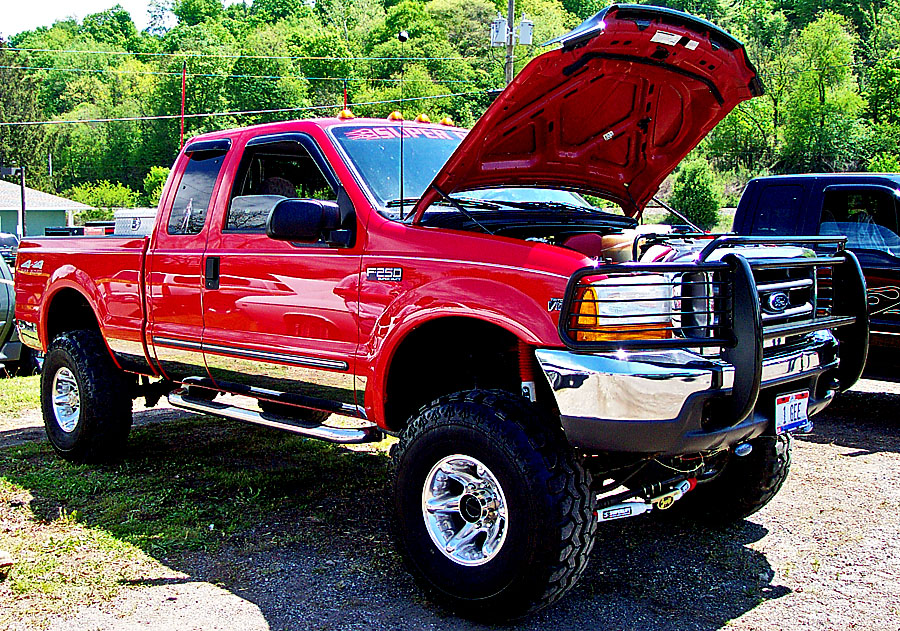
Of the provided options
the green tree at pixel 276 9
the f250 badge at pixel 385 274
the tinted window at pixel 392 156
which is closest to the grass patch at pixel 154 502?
the f250 badge at pixel 385 274

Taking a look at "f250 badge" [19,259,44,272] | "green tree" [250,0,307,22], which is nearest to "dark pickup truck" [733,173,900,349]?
"f250 badge" [19,259,44,272]

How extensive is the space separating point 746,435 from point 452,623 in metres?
1.49

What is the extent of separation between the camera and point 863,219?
26.5 ft

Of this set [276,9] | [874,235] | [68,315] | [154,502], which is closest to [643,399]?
[154,502]

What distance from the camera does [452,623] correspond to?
152 inches

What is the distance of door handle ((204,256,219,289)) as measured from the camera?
5.25 m

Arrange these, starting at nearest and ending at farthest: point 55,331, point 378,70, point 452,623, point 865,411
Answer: point 452,623 < point 55,331 < point 865,411 < point 378,70

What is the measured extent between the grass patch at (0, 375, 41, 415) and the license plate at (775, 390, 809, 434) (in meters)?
7.11

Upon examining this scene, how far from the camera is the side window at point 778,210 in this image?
8406 millimetres

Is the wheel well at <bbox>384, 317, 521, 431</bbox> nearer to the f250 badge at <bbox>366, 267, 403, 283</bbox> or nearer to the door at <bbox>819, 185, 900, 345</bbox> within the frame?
the f250 badge at <bbox>366, 267, 403, 283</bbox>

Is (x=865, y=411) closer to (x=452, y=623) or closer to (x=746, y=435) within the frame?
(x=746, y=435)

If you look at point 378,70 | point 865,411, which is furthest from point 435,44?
point 865,411

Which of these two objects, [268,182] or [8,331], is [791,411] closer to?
[268,182]

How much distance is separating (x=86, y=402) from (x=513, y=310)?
378 centimetres
